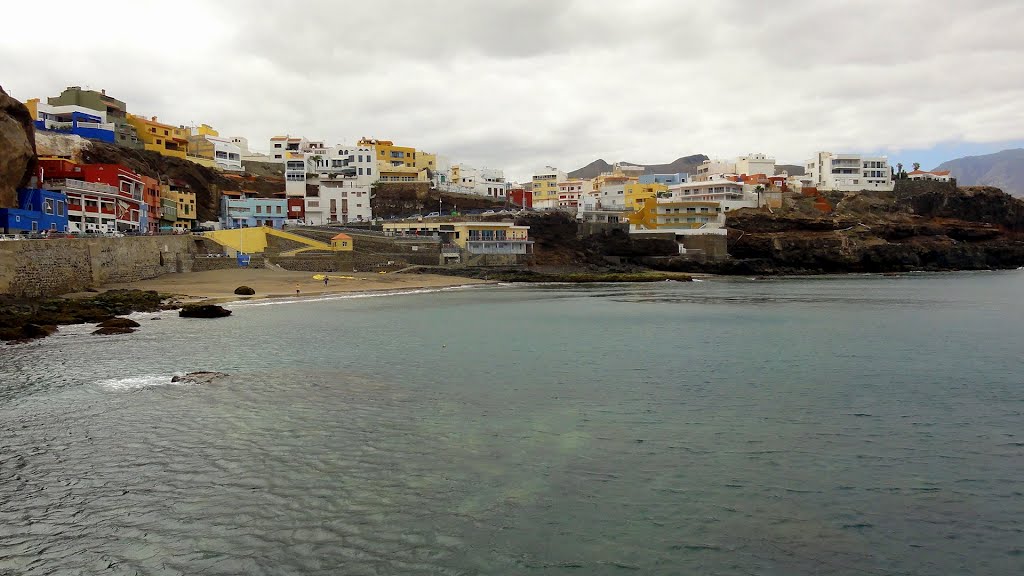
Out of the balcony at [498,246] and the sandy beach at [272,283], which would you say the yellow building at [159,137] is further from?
the balcony at [498,246]

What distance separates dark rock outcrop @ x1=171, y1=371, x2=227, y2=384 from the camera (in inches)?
797

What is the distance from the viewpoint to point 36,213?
4709cm

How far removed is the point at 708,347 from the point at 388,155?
9205cm

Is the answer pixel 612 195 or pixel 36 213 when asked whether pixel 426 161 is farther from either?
pixel 36 213

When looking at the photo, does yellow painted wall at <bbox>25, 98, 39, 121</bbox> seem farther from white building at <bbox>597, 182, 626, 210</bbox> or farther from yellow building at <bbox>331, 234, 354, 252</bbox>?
white building at <bbox>597, 182, 626, 210</bbox>

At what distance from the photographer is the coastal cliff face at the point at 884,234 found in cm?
9362

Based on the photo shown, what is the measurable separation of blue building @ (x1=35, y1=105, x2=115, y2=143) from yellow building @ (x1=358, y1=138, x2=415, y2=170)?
4001 cm

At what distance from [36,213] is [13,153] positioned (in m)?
4.81

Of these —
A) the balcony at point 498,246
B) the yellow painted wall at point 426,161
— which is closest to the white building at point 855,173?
the balcony at point 498,246

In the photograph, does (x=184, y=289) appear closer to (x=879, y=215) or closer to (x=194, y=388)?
(x=194, y=388)

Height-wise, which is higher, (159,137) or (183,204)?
(159,137)

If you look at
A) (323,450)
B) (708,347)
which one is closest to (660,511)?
(323,450)

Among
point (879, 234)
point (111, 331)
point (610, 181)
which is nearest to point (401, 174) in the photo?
point (610, 181)

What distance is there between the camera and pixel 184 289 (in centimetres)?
5028
